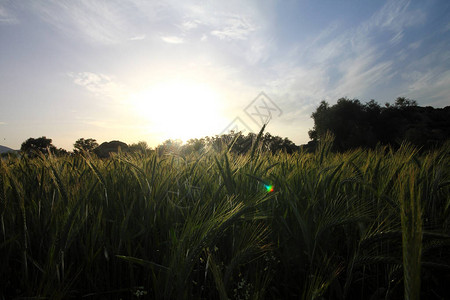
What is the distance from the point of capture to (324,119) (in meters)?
30.6

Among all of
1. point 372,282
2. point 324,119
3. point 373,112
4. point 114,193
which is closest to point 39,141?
point 114,193

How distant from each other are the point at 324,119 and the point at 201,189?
31974 mm

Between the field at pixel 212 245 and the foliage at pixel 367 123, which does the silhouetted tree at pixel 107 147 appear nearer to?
the field at pixel 212 245

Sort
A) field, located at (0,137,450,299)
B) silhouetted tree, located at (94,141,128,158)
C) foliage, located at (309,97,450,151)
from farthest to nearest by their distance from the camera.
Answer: foliage, located at (309,97,450,151), silhouetted tree, located at (94,141,128,158), field, located at (0,137,450,299)

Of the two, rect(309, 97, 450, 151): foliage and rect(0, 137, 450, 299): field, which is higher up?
rect(309, 97, 450, 151): foliage

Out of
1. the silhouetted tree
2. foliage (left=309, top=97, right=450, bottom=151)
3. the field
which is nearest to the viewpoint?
the field

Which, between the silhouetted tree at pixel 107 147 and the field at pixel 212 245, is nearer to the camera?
the field at pixel 212 245

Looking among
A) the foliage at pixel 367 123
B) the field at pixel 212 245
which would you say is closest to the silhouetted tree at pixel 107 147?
the field at pixel 212 245

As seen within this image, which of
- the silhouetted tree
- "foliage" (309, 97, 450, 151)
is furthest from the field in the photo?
"foliage" (309, 97, 450, 151)

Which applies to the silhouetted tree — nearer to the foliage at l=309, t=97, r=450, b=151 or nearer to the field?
the field

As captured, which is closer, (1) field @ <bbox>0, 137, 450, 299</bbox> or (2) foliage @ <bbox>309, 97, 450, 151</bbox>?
(1) field @ <bbox>0, 137, 450, 299</bbox>

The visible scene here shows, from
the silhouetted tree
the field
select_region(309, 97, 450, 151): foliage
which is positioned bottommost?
the field

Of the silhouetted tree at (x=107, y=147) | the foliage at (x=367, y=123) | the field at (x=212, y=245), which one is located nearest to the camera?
the field at (x=212, y=245)

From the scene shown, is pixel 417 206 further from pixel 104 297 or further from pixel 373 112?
pixel 373 112
